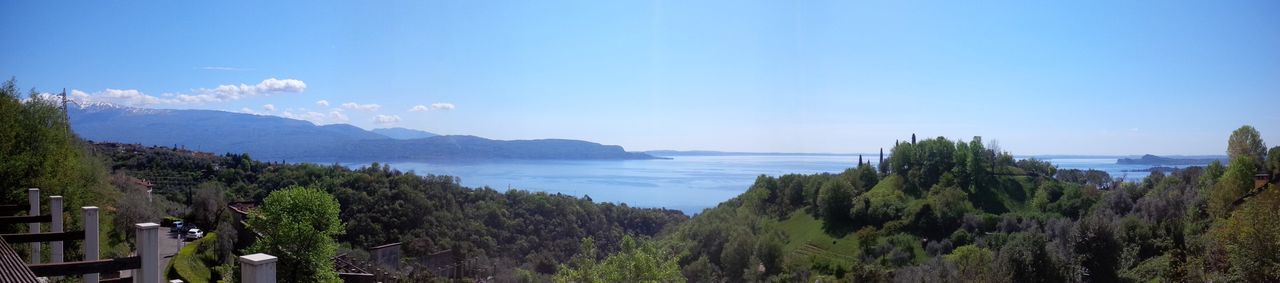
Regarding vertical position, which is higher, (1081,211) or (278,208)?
(278,208)

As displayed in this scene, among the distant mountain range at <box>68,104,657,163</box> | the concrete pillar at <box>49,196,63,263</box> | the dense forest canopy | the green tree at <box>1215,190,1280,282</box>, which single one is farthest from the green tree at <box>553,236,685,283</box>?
the distant mountain range at <box>68,104,657,163</box>

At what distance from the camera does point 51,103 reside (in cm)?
1370

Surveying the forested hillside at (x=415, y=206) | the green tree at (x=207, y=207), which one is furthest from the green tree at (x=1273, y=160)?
the green tree at (x=207, y=207)

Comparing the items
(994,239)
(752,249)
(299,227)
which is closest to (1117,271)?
(994,239)

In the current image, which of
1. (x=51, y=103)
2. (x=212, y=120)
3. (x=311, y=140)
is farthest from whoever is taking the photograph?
(x=212, y=120)

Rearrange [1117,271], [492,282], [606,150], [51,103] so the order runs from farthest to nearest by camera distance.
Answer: [606,150]
[492,282]
[1117,271]
[51,103]

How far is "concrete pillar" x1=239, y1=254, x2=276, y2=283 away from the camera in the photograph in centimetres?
290

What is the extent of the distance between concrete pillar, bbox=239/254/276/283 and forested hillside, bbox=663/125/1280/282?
1503 cm

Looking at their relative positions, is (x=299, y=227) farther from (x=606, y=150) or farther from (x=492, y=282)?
(x=606, y=150)

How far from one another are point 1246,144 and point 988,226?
13.1 metres

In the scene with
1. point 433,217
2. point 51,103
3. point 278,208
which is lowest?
point 433,217

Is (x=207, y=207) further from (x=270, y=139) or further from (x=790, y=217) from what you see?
(x=270, y=139)

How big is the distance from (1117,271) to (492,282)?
66.6 ft

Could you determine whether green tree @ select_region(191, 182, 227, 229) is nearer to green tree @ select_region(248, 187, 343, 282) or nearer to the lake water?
green tree @ select_region(248, 187, 343, 282)
